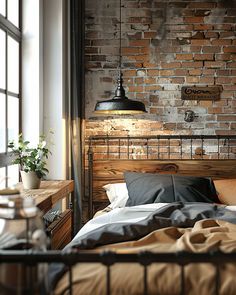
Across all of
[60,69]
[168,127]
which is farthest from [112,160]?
[60,69]

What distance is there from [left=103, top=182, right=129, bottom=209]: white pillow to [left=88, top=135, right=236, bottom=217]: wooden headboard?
0.74 feet

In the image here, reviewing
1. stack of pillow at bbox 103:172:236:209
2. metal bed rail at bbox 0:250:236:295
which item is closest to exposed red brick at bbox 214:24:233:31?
stack of pillow at bbox 103:172:236:209

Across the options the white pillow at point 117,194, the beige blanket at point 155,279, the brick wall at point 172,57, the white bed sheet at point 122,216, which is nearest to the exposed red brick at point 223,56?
the brick wall at point 172,57

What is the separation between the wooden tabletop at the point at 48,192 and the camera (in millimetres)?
2855

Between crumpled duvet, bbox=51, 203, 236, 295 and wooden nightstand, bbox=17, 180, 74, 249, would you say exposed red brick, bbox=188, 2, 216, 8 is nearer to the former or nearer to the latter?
wooden nightstand, bbox=17, 180, 74, 249

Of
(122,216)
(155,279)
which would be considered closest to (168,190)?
(122,216)

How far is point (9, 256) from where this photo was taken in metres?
1.41

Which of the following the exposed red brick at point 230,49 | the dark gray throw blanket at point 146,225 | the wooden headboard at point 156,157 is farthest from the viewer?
the exposed red brick at point 230,49

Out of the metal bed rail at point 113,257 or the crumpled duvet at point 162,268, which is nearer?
the metal bed rail at point 113,257

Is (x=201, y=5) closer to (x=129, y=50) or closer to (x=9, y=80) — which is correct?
(x=129, y=50)

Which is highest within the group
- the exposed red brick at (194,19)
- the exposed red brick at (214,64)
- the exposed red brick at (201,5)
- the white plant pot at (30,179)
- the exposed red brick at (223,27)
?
the exposed red brick at (201,5)

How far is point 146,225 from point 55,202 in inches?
32.0

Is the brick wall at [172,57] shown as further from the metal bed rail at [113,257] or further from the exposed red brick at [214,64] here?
the metal bed rail at [113,257]

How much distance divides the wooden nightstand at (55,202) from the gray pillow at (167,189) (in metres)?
0.55
